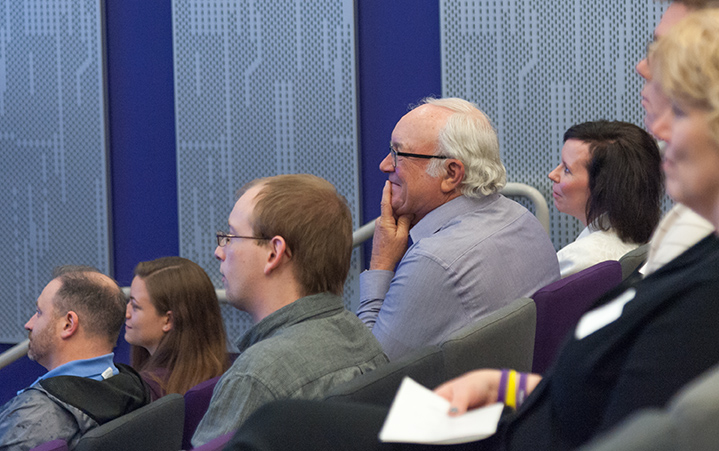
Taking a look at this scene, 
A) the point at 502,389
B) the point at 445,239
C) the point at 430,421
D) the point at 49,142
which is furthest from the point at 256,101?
the point at 430,421

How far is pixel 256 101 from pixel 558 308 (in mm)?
2528

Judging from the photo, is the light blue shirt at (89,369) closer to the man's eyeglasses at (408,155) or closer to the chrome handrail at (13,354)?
the man's eyeglasses at (408,155)

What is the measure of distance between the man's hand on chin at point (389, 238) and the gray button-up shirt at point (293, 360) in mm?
1153

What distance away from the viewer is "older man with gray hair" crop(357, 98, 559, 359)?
2410 mm

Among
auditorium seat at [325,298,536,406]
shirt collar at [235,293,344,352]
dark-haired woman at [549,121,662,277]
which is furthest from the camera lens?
dark-haired woman at [549,121,662,277]

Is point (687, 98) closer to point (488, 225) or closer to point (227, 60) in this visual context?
point (488, 225)

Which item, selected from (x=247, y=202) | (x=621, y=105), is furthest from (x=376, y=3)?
(x=247, y=202)

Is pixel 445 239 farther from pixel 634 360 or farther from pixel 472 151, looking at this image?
pixel 634 360

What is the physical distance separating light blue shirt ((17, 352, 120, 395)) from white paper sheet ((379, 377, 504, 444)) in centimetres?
151

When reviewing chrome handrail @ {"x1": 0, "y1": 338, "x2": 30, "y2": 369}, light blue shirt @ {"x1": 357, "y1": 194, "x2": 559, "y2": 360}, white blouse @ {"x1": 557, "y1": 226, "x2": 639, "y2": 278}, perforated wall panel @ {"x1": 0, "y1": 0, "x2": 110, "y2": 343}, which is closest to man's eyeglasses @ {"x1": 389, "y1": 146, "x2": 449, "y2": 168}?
light blue shirt @ {"x1": 357, "y1": 194, "x2": 559, "y2": 360}

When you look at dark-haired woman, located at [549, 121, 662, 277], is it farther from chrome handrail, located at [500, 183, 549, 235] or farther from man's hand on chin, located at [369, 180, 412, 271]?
man's hand on chin, located at [369, 180, 412, 271]

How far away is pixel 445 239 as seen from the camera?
2.50 metres

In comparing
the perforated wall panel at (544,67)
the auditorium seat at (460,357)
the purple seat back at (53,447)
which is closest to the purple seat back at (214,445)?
the auditorium seat at (460,357)

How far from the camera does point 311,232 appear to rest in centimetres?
196
